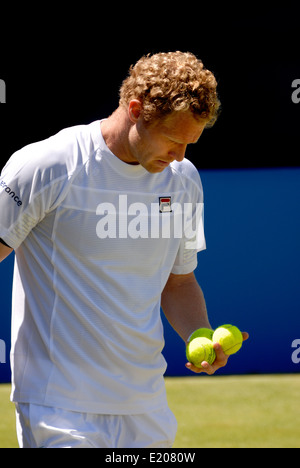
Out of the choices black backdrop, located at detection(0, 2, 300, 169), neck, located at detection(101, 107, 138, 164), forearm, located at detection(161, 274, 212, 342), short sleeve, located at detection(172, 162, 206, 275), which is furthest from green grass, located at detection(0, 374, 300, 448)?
neck, located at detection(101, 107, 138, 164)

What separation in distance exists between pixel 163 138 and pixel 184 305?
0.68 metres

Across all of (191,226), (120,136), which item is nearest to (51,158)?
(120,136)

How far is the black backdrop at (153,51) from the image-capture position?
20.9 feet

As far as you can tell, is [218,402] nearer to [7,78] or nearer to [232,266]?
[232,266]

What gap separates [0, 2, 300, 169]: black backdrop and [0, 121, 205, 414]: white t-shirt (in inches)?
157

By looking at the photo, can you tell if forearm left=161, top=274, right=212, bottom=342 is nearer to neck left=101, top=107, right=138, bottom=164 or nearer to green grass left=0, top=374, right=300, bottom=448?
neck left=101, top=107, right=138, bottom=164

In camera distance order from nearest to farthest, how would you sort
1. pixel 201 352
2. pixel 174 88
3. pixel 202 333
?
pixel 174 88, pixel 201 352, pixel 202 333

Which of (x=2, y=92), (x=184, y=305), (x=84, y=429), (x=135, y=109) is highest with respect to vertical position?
(x=2, y=92)

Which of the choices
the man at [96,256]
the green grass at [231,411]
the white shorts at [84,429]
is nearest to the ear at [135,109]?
the man at [96,256]

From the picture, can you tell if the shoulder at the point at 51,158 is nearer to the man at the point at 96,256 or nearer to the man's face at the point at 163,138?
the man at the point at 96,256

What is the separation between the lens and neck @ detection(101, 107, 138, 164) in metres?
2.49

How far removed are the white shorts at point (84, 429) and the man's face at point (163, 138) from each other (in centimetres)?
78

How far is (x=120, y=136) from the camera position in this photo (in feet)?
8.20

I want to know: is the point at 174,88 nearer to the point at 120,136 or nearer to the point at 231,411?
the point at 120,136
